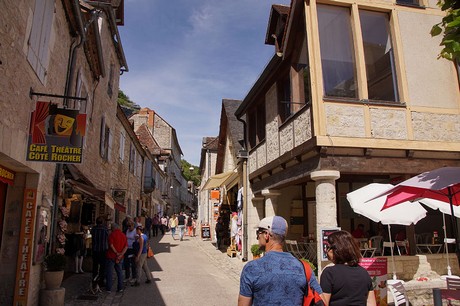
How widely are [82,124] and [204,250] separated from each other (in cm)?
1247

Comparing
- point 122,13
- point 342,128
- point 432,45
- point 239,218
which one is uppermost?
point 122,13

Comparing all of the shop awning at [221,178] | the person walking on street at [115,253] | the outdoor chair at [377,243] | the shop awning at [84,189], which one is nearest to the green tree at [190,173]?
the shop awning at [221,178]

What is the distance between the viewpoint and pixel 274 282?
242 centimetres

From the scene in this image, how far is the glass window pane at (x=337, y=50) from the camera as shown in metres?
8.03

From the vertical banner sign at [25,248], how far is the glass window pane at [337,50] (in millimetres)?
6083

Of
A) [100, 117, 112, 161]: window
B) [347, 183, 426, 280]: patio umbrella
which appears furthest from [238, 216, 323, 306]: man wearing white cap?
[100, 117, 112, 161]: window

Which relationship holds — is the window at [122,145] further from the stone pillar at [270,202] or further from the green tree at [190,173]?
the green tree at [190,173]

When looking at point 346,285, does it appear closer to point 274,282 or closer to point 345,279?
point 345,279

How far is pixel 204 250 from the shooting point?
17125 mm

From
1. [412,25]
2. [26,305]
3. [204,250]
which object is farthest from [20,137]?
[204,250]

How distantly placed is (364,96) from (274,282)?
637 cm

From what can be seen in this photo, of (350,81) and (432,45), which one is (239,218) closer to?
(350,81)

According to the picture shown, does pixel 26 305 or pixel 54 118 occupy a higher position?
pixel 54 118

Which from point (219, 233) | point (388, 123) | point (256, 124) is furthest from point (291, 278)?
point (219, 233)
